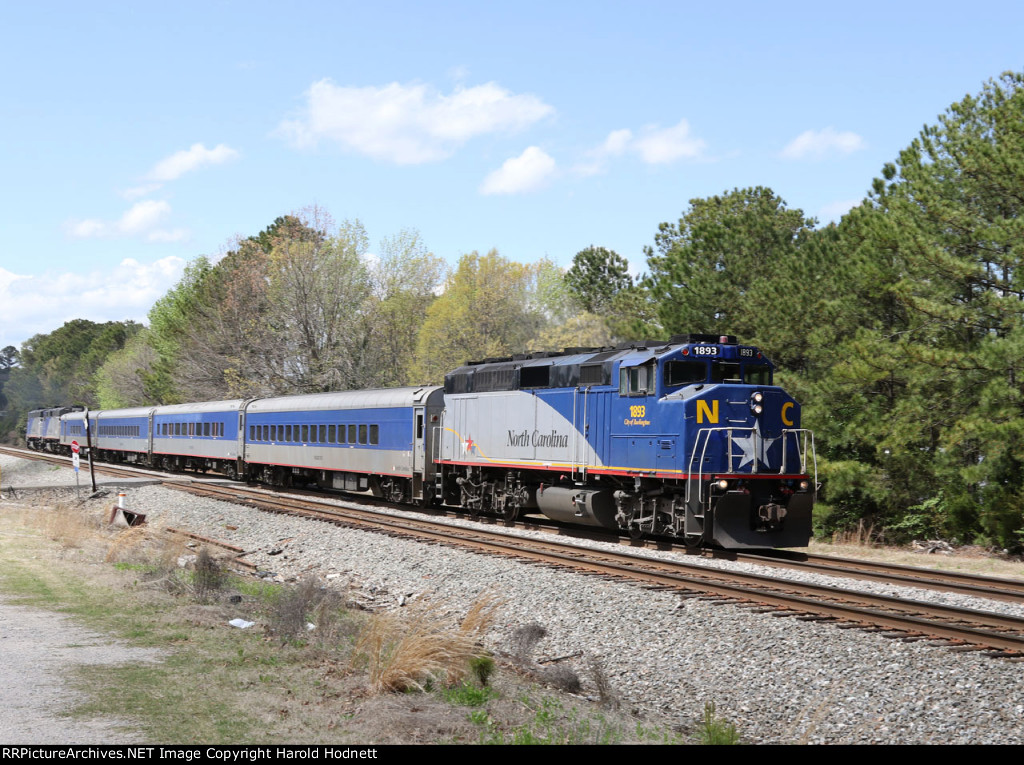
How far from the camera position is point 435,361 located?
185 feet

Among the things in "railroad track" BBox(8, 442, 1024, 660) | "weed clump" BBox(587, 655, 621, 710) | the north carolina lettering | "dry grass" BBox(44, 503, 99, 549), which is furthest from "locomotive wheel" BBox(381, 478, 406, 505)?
"weed clump" BBox(587, 655, 621, 710)

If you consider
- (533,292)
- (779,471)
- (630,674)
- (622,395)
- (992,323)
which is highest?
(533,292)

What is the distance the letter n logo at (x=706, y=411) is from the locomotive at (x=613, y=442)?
0.02m

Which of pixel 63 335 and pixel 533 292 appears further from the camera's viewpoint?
pixel 63 335

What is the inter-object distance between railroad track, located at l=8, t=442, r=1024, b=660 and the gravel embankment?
1.56 ft

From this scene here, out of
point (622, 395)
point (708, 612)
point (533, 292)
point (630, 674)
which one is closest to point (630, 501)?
point (622, 395)

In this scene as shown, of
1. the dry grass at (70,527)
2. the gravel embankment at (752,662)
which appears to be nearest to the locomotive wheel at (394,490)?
the dry grass at (70,527)

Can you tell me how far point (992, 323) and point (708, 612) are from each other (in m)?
14.3

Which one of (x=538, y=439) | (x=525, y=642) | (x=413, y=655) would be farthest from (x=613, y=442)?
(x=413, y=655)

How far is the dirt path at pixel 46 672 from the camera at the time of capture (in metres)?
6.63

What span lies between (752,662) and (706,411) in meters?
7.42

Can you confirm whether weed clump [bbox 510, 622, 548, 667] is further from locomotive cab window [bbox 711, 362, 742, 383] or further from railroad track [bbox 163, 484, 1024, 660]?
locomotive cab window [bbox 711, 362, 742, 383]

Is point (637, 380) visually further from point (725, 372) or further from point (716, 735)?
point (716, 735)
